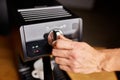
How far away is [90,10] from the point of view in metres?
0.71

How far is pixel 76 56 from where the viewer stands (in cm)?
41

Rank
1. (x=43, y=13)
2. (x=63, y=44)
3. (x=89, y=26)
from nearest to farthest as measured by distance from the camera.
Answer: (x=63, y=44)
(x=43, y=13)
(x=89, y=26)

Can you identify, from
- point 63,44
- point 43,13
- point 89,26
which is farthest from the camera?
point 89,26

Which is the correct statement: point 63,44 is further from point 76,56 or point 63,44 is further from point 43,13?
point 43,13

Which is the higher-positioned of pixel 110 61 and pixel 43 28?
pixel 43 28

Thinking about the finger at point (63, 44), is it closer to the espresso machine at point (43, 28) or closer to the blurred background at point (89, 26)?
the espresso machine at point (43, 28)

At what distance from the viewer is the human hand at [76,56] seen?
1.32 ft

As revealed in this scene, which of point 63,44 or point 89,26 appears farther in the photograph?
point 89,26

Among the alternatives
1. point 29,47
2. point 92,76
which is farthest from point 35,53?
point 92,76

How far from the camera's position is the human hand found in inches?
15.8

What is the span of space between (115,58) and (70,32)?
0.15 m

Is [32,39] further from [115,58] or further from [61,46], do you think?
[115,58]

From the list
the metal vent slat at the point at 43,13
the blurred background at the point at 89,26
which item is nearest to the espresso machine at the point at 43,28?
the metal vent slat at the point at 43,13

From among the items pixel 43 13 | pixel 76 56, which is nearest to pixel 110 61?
pixel 76 56
